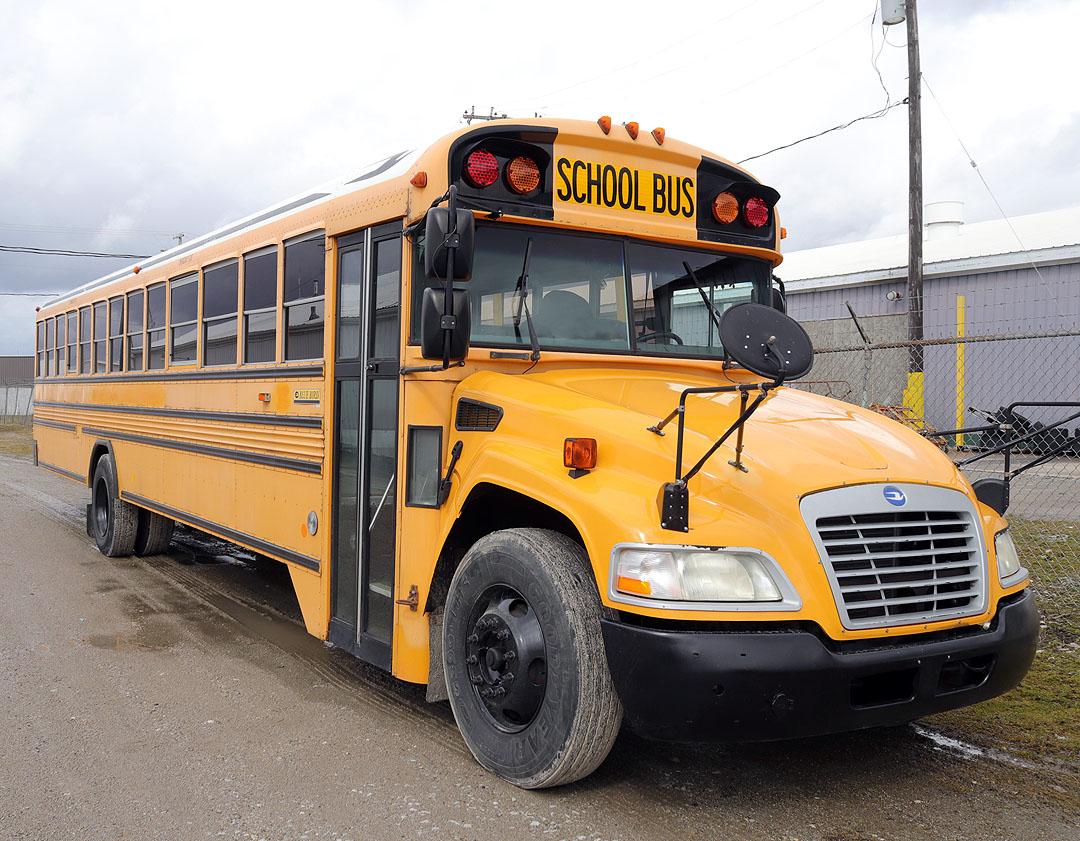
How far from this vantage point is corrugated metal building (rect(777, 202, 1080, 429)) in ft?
53.6

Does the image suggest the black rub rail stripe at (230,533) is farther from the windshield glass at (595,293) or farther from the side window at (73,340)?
the side window at (73,340)

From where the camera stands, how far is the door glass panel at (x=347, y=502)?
14.4ft

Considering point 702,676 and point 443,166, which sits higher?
point 443,166

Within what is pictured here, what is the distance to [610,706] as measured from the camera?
3080 mm

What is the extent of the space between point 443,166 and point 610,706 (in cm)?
221

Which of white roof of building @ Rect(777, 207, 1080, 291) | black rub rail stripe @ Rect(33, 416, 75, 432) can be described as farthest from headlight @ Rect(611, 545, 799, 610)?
white roof of building @ Rect(777, 207, 1080, 291)

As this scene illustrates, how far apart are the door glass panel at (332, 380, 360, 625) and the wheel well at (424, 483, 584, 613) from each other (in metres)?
0.61

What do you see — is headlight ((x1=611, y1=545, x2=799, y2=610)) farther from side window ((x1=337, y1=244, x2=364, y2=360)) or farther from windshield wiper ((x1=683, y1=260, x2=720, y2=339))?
side window ((x1=337, y1=244, x2=364, y2=360))

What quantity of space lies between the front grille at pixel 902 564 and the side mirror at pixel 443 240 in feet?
5.04

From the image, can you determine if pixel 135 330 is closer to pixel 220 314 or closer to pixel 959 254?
pixel 220 314

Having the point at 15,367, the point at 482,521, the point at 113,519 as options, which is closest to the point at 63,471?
the point at 113,519

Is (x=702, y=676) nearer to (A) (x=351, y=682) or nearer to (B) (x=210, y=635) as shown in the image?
(A) (x=351, y=682)

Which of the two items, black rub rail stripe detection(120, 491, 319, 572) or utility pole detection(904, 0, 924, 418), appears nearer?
black rub rail stripe detection(120, 491, 319, 572)

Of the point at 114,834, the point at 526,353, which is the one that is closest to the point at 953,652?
the point at 526,353
